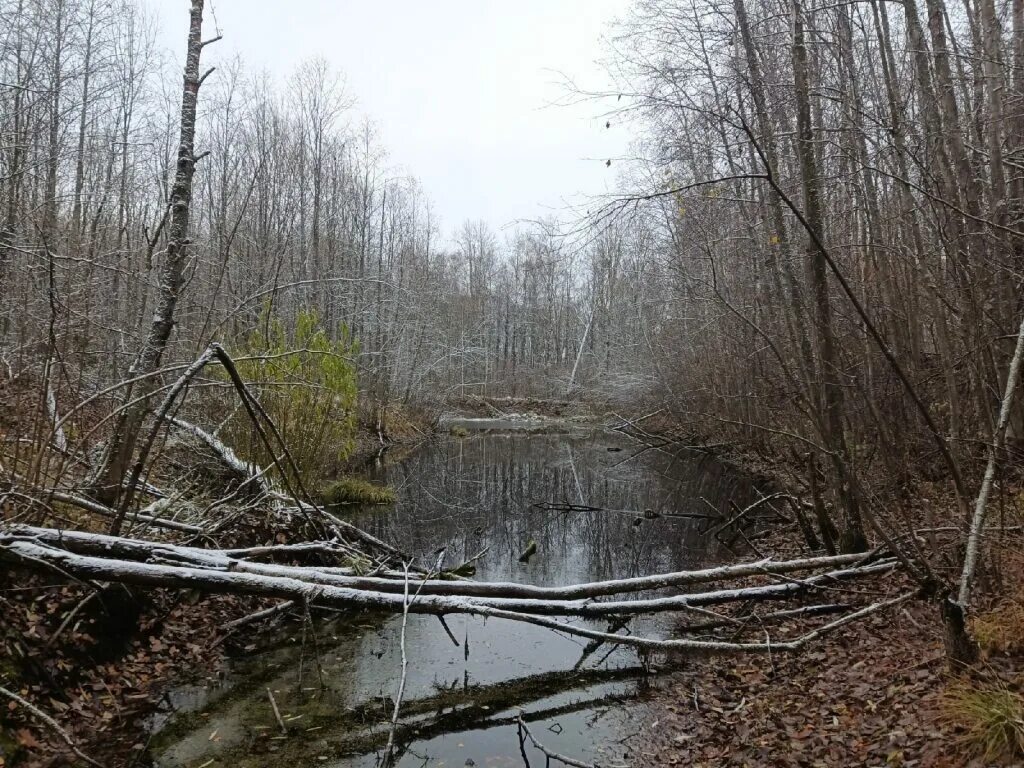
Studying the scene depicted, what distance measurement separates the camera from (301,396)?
402 inches

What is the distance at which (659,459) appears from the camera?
74.7 feet

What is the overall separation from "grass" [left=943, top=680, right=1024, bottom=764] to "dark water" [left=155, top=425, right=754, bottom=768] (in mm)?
2065

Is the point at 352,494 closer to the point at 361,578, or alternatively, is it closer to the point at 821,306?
the point at 361,578

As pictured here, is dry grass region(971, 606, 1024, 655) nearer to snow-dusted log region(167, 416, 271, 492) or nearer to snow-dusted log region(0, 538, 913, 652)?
snow-dusted log region(0, 538, 913, 652)

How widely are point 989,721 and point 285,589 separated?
15.4 feet

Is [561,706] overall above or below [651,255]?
below

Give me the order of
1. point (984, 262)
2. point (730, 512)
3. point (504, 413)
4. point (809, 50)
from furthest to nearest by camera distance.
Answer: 1. point (504, 413)
2. point (730, 512)
3. point (809, 50)
4. point (984, 262)

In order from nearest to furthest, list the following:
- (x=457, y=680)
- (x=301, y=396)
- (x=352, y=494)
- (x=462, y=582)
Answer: (x=457, y=680) < (x=462, y=582) < (x=301, y=396) < (x=352, y=494)

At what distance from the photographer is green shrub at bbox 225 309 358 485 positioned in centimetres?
979

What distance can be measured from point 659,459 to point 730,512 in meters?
10.7

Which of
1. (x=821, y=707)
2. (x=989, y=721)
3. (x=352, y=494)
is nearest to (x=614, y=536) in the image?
(x=352, y=494)

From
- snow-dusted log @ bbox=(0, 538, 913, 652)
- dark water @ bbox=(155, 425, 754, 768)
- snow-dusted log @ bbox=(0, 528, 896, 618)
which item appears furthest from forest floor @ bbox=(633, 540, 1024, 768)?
snow-dusted log @ bbox=(0, 528, 896, 618)

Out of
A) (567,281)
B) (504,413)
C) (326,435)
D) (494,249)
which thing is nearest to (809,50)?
(326,435)

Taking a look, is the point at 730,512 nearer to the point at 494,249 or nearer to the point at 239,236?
the point at 239,236
